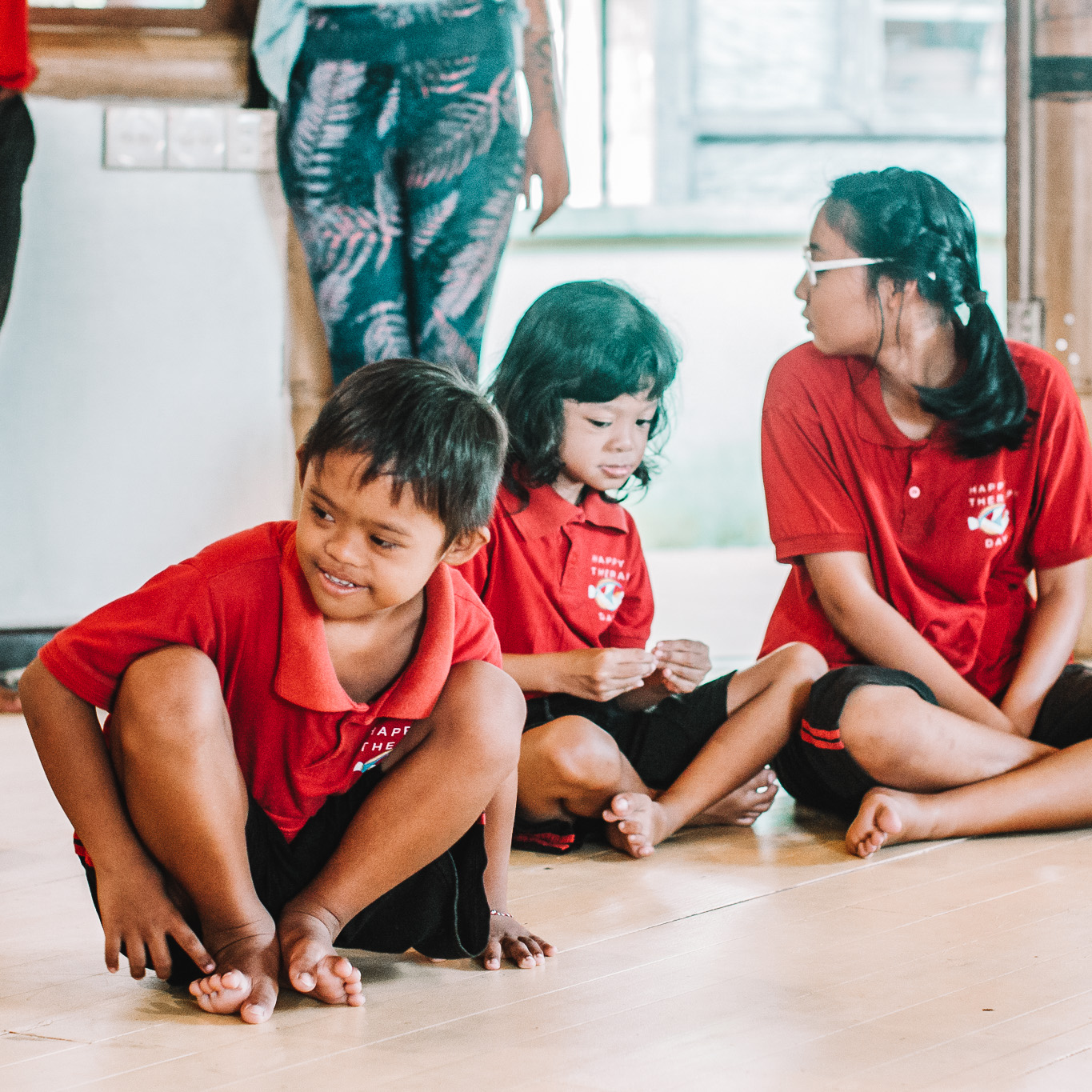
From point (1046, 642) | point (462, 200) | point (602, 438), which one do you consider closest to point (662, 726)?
point (602, 438)

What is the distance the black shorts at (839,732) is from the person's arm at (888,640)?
37mm

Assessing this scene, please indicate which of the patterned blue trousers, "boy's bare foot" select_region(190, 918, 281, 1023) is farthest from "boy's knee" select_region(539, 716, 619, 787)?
the patterned blue trousers

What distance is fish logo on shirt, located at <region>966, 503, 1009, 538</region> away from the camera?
63.5 inches

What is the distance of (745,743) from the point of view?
1.51m

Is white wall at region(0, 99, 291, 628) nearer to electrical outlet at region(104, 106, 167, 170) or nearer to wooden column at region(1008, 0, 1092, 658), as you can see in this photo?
electrical outlet at region(104, 106, 167, 170)

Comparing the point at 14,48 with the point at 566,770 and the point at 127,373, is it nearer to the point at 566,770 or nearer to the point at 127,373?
the point at 127,373

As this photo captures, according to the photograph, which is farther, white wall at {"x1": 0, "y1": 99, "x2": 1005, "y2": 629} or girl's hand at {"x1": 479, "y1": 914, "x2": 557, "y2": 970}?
white wall at {"x1": 0, "y1": 99, "x2": 1005, "y2": 629}

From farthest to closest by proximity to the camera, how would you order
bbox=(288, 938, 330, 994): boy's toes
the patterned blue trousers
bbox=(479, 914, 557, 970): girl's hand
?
the patterned blue trousers
bbox=(479, 914, 557, 970): girl's hand
bbox=(288, 938, 330, 994): boy's toes

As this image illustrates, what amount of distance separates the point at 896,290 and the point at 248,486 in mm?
1222

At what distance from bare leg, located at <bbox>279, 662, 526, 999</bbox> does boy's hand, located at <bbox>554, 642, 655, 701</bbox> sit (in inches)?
13.7

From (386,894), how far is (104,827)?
0.21 meters

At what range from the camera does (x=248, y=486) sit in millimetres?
2418

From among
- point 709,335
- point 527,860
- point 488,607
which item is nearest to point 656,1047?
point 527,860

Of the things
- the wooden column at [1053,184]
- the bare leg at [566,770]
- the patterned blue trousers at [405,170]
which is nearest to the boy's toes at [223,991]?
the bare leg at [566,770]
